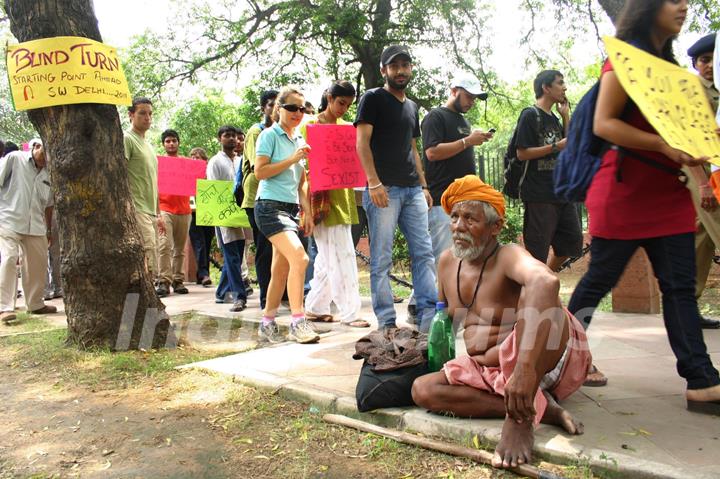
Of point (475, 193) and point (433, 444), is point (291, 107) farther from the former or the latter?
point (433, 444)

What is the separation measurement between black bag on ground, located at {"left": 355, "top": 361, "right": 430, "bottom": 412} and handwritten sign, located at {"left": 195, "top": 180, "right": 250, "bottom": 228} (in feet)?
13.7

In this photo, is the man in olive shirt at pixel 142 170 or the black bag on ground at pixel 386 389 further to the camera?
the man in olive shirt at pixel 142 170

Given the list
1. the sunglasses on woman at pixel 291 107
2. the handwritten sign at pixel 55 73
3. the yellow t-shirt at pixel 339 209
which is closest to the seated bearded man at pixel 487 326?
the sunglasses on woman at pixel 291 107

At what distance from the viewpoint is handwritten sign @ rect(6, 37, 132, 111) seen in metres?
4.74

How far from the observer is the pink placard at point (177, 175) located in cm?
831

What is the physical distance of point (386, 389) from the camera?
325cm

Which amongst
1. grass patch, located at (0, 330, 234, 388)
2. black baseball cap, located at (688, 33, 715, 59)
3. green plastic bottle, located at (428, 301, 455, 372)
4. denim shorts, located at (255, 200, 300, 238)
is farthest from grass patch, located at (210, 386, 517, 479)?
black baseball cap, located at (688, 33, 715, 59)

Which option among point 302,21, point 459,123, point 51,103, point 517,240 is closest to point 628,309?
point 459,123

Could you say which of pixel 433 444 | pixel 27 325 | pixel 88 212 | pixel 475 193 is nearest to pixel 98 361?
pixel 88 212

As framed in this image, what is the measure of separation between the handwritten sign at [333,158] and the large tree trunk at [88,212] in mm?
1529

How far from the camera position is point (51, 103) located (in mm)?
4750

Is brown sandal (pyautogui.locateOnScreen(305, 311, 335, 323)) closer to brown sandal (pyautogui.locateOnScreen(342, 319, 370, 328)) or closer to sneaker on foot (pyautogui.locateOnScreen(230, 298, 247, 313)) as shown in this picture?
brown sandal (pyautogui.locateOnScreen(342, 319, 370, 328))

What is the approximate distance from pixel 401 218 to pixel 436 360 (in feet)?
6.28

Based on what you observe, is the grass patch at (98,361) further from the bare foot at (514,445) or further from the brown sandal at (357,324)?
the bare foot at (514,445)
